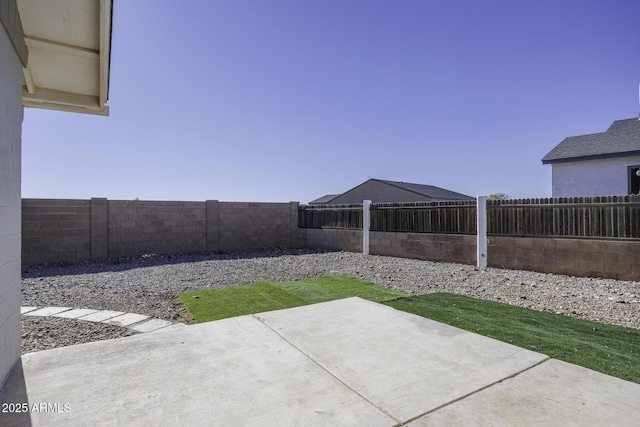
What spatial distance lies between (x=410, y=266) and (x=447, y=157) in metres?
13.9

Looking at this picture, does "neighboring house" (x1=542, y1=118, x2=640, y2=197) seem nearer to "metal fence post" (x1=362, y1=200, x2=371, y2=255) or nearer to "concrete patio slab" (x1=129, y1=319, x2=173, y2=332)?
"metal fence post" (x1=362, y1=200, x2=371, y2=255)

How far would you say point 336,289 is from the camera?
5246 mm

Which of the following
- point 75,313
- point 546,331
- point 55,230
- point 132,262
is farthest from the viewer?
point 132,262

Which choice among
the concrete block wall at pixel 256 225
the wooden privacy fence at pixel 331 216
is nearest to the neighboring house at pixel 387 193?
the wooden privacy fence at pixel 331 216

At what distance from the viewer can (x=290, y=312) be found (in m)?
3.60

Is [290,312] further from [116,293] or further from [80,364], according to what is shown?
[116,293]

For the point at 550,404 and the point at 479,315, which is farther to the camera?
the point at 479,315

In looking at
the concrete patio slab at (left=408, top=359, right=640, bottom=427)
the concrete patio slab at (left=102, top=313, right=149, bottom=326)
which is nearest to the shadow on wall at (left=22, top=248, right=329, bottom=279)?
the concrete patio slab at (left=102, top=313, right=149, bottom=326)

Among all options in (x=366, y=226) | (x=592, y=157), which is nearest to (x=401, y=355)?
(x=366, y=226)

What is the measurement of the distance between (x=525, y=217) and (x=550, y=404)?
5888mm

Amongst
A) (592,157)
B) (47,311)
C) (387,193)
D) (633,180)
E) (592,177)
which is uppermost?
(592,157)

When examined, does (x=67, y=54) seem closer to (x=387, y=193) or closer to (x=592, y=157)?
(x=592, y=157)

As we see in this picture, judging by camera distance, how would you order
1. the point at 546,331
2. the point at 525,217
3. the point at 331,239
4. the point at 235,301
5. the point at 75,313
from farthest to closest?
the point at 331,239
the point at 525,217
the point at 235,301
the point at 75,313
the point at 546,331

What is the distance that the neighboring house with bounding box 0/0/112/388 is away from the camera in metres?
1.99
